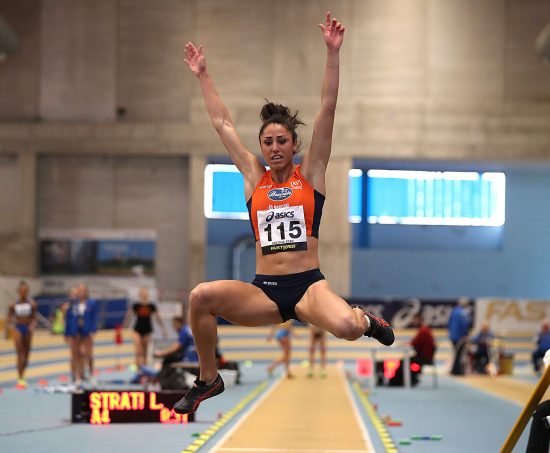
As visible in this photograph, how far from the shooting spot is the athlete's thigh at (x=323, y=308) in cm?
529

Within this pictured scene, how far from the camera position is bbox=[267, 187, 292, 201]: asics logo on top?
19.2ft

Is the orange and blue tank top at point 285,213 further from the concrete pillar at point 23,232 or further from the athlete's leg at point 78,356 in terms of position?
the concrete pillar at point 23,232

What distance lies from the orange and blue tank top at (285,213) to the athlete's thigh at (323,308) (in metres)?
0.35

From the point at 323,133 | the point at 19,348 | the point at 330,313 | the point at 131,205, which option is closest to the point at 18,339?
the point at 19,348

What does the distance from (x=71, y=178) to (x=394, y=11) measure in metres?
13.4

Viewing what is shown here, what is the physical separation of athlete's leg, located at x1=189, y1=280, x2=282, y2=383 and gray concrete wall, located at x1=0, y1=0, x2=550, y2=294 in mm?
26128

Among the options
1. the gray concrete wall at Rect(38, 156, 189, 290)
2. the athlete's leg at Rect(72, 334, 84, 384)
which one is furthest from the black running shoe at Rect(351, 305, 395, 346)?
the gray concrete wall at Rect(38, 156, 189, 290)

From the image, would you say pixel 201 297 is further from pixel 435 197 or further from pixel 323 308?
pixel 435 197

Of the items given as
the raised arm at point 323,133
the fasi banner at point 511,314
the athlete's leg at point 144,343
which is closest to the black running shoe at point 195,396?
the raised arm at point 323,133

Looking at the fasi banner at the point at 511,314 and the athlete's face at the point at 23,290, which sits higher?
the athlete's face at the point at 23,290

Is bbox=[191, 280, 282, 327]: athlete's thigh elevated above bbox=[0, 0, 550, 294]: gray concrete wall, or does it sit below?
below

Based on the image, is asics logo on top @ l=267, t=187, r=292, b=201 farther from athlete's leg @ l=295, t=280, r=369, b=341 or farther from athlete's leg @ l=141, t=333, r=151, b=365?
athlete's leg @ l=141, t=333, r=151, b=365

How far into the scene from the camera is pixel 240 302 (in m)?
5.58

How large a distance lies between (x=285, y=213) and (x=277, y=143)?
46cm
